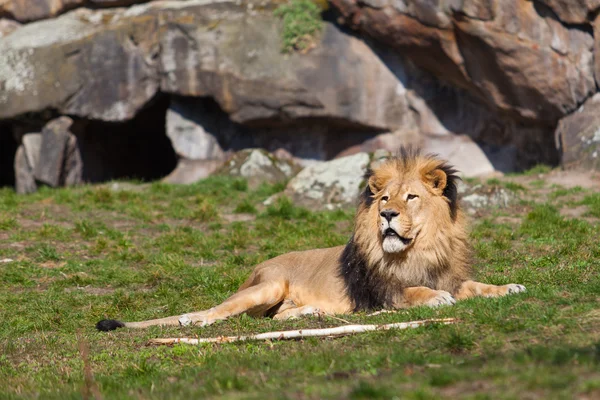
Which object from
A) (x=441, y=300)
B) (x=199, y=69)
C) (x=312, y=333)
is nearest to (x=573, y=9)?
(x=199, y=69)

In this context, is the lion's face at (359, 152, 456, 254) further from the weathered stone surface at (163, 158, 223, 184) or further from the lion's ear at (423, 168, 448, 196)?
the weathered stone surface at (163, 158, 223, 184)

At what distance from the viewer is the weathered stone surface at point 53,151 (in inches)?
812

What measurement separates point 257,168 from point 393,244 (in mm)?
10781

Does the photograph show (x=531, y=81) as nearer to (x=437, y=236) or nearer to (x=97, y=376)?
(x=437, y=236)

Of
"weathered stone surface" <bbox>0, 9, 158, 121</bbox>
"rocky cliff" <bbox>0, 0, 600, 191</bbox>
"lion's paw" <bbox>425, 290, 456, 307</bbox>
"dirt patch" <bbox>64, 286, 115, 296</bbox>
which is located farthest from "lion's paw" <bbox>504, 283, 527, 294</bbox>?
"weathered stone surface" <bbox>0, 9, 158, 121</bbox>

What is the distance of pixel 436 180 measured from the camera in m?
7.57

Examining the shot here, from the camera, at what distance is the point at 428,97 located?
18.7 m

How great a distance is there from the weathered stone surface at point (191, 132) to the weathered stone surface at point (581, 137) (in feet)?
26.8

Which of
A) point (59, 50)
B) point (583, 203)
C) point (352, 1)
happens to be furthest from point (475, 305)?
point (59, 50)

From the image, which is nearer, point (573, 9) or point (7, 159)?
point (573, 9)

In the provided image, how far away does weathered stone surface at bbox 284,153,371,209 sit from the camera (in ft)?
47.2

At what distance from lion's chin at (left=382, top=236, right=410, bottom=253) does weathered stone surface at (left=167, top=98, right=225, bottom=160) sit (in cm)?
1351

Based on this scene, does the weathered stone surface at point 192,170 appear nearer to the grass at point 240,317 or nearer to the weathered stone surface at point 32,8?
the grass at point 240,317

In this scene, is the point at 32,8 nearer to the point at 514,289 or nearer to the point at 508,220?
the point at 508,220
